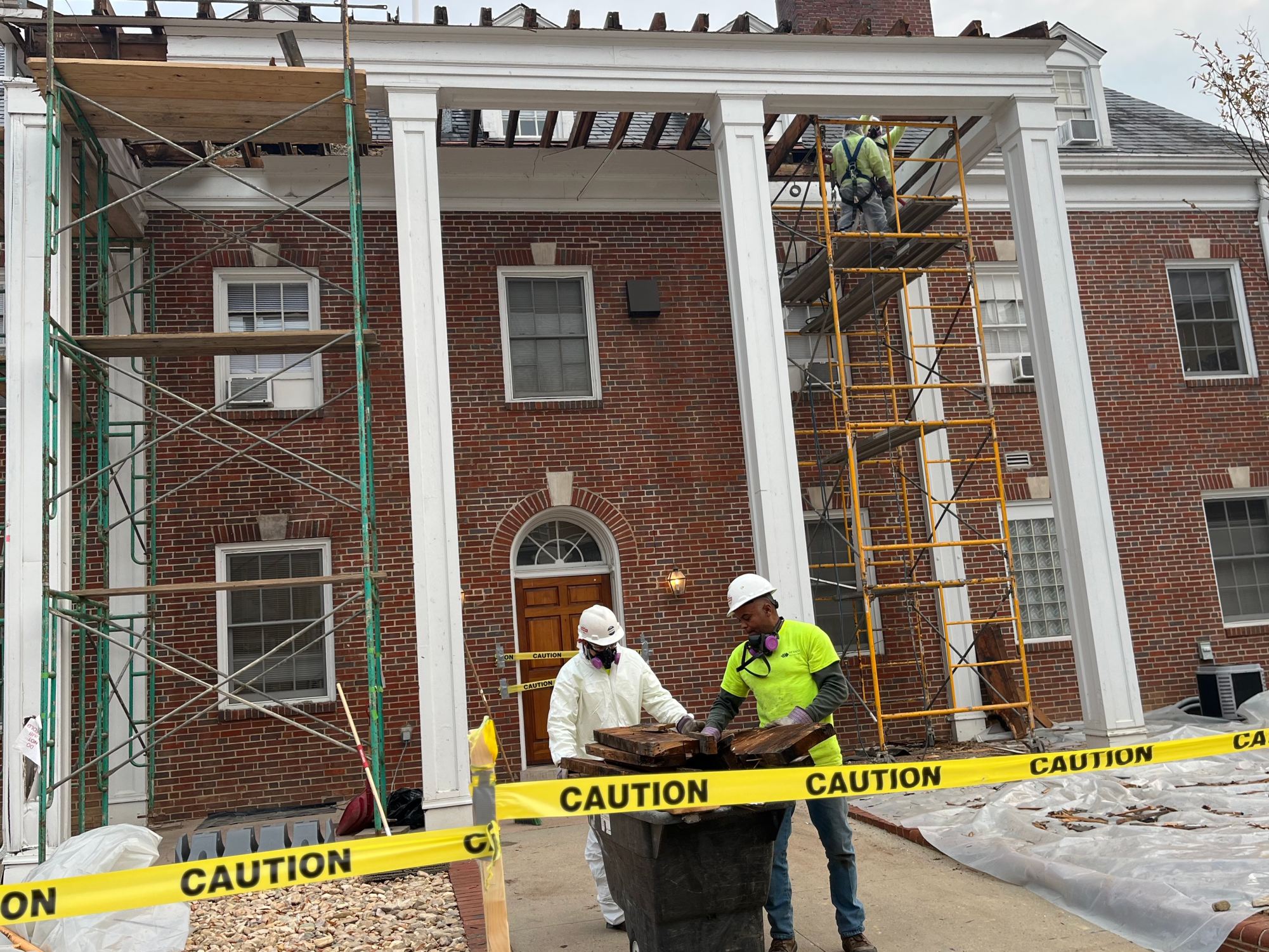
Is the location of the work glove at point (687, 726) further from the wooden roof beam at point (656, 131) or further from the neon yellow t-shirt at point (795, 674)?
the wooden roof beam at point (656, 131)

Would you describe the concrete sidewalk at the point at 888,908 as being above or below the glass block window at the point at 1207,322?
below

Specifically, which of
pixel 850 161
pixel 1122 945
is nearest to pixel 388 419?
pixel 850 161

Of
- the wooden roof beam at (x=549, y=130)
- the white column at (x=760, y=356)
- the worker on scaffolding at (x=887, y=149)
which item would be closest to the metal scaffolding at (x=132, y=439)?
the wooden roof beam at (x=549, y=130)

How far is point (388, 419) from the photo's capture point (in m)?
12.3

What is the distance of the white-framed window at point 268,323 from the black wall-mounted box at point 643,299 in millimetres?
3814

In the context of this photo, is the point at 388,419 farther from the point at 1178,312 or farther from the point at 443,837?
the point at 1178,312

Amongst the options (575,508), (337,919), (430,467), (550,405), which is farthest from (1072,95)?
(337,919)

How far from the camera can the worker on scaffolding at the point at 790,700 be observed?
5234 mm

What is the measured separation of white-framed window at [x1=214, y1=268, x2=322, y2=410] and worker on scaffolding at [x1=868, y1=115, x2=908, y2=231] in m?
6.92

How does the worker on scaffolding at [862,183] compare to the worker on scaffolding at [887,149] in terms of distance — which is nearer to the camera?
the worker on scaffolding at [862,183]

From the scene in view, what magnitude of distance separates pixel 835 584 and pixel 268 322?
25.2 ft

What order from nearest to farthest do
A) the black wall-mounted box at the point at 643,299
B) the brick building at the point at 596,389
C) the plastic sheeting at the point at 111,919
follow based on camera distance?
the plastic sheeting at the point at 111,919 < the brick building at the point at 596,389 < the black wall-mounted box at the point at 643,299

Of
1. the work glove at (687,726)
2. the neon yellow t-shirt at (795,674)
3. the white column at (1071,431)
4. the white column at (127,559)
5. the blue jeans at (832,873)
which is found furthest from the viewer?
the white column at (127,559)

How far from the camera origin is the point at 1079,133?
50.6 ft
